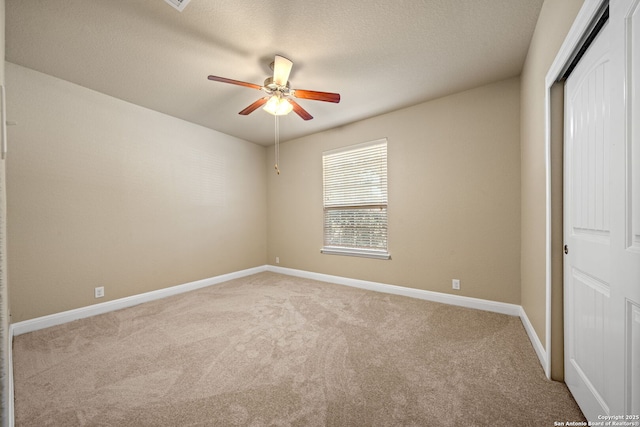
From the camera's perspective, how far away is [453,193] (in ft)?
10.2

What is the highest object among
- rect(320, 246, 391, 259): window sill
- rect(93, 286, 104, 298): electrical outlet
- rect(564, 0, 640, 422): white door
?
rect(564, 0, 640, 422): white door

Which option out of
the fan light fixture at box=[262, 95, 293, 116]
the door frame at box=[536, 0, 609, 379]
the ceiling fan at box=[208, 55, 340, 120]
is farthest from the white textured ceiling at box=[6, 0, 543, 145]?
the door frame at box=[536, 0, 609, 379]

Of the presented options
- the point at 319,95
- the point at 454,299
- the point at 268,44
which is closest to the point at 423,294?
the point at 454,299

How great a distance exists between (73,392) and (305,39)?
302 centimetres

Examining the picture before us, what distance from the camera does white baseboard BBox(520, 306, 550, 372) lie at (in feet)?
5.91

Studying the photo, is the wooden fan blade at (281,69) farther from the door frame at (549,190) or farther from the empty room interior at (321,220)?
the door frame at (549,190)

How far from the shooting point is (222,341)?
89.3 inches

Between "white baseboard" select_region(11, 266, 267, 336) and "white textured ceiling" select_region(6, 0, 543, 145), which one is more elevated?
A: "white textured ceiling" select_region(6, 0, 543, 145)

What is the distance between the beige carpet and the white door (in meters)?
0.41

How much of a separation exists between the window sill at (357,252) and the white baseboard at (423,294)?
389mm

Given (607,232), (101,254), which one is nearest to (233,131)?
(101,254)

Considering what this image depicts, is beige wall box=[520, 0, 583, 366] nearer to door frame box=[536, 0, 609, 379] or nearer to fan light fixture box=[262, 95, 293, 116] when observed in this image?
door frame box=[536, 0, 609, 379]

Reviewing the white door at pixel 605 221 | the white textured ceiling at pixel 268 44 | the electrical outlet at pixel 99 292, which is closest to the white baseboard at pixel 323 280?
the electrical outlet at pixel 99 292

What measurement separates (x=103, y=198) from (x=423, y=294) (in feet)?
13.5
